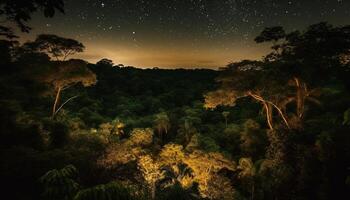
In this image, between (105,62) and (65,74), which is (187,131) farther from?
(105,62)

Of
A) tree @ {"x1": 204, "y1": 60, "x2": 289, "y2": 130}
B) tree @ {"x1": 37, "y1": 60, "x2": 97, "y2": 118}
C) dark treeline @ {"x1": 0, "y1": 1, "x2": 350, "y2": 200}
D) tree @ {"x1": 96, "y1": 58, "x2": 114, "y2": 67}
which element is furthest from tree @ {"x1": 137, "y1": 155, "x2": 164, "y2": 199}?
tree @ {"x1": 96, "y1": 58, "x2": 114, "y2": 67}

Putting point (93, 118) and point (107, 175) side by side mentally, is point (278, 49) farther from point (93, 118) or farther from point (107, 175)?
point (93, 118)

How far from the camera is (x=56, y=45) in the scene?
21.3 m

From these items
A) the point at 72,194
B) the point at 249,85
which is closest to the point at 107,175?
the point at 249,85

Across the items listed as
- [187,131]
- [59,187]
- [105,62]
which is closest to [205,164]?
[187,131]

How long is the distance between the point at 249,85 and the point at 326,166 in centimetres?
703

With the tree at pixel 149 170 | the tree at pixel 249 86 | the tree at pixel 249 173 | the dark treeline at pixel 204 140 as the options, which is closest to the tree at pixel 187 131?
the dark treeline at pixel 204 140

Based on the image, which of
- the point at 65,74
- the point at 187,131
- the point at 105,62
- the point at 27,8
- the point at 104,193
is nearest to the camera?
the point at 27,8

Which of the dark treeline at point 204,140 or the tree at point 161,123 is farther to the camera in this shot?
the tree at point 161,123

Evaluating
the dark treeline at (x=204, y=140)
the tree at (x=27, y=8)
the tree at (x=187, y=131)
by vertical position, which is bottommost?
the tree at (x=187, y=131)

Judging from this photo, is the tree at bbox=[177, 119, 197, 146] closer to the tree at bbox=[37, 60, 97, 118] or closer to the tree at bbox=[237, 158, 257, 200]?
the tree at bbox=[237, 158, 257, 200]

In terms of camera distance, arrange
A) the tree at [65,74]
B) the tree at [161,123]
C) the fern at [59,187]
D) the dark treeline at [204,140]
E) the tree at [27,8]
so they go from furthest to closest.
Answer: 1. the tree at [161,123]
2. the tree at [65,74]
3. the dark treeline at [204,140]
4. the fern at [59,187]
5. the tree at [27,8]

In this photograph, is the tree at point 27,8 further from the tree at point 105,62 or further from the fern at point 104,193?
the tree at point 105,62

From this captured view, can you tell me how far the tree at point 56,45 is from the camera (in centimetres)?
2092
